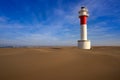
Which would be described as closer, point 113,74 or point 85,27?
point 113,74

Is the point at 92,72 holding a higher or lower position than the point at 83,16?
lower

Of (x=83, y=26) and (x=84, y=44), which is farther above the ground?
(x=83, y=26)

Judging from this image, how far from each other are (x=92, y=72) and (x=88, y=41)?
1250 centimetres

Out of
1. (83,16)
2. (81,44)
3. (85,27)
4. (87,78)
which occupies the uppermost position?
(83,16)

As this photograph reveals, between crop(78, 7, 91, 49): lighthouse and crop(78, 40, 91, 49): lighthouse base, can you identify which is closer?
crop(78, 40, 91, 49): lighthouse base

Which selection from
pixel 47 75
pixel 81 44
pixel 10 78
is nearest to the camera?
pixel 10 78

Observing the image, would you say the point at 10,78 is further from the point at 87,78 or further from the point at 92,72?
the point at 92,72

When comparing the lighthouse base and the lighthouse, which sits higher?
the lighthouse

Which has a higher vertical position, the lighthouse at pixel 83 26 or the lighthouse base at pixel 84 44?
the lighthouse at pixel 83 26

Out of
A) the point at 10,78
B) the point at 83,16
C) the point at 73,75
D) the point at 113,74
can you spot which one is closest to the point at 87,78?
the point at 73,75

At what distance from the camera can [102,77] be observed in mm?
4578

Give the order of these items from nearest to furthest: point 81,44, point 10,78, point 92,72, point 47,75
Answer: point 10,78 < point 47,75 < point 92,72 < point 81,44

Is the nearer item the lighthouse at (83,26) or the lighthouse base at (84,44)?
the lighthouse base at (84,44)

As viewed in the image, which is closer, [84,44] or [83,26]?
[84,44]
